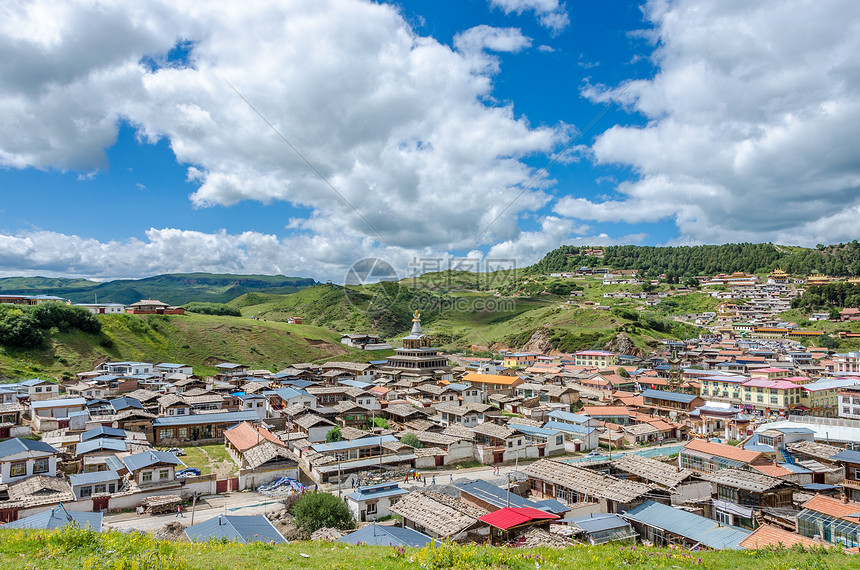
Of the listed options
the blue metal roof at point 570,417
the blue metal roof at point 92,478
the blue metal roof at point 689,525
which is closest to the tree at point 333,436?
the blue metal roof at point 92,478

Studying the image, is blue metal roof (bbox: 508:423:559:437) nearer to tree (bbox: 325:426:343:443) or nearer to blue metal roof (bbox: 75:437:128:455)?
tree (bbox: 325:426:343:443)

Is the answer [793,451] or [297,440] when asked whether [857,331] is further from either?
[297,440]

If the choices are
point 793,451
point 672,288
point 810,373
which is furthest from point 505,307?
point 793,451

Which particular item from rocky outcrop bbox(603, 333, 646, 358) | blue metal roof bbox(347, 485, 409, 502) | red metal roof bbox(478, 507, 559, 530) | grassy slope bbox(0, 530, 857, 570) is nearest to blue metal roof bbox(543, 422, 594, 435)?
blue metal roof bbox(347, 485, 409, 502)

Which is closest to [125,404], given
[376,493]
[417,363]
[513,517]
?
[376,493]

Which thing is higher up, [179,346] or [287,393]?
[179,346]

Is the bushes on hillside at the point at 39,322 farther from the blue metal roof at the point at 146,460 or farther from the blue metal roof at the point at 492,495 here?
the blue metal roof at the point at 492,495

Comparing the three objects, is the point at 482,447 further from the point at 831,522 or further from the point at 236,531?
the point at 236,531

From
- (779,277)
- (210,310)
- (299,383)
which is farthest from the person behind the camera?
(779,277)
